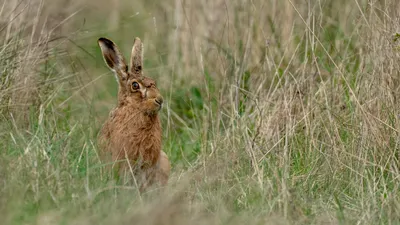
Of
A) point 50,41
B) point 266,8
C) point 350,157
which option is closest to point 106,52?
point 50,41

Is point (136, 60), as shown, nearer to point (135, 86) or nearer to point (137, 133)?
point (135, 86)

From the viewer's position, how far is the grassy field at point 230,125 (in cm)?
462

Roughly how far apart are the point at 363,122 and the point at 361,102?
44 centimetres

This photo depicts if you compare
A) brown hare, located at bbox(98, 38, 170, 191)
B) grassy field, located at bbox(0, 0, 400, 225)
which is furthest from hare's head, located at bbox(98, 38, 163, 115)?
grassy field, located at bbox(0, 0, 400, 225)

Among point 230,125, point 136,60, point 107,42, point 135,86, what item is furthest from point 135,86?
point 230,125

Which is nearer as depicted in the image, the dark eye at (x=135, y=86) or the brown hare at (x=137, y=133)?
the brown hare at (x=137, y=133)

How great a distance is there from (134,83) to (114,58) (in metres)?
0.31

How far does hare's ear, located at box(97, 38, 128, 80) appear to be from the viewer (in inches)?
236

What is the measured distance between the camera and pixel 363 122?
5.82m

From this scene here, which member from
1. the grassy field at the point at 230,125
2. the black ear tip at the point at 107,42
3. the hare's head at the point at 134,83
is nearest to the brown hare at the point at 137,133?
the hare's head at the point at 134,83

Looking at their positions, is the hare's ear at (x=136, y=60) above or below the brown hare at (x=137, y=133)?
above

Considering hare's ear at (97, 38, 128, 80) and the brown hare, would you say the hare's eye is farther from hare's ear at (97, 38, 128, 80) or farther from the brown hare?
hare's ear at (97, 38, 128, 80)

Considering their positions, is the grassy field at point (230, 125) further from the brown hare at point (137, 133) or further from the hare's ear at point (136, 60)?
the hare's ear at point (136, 60)

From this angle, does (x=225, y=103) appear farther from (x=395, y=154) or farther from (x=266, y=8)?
(x=395, y=154)
